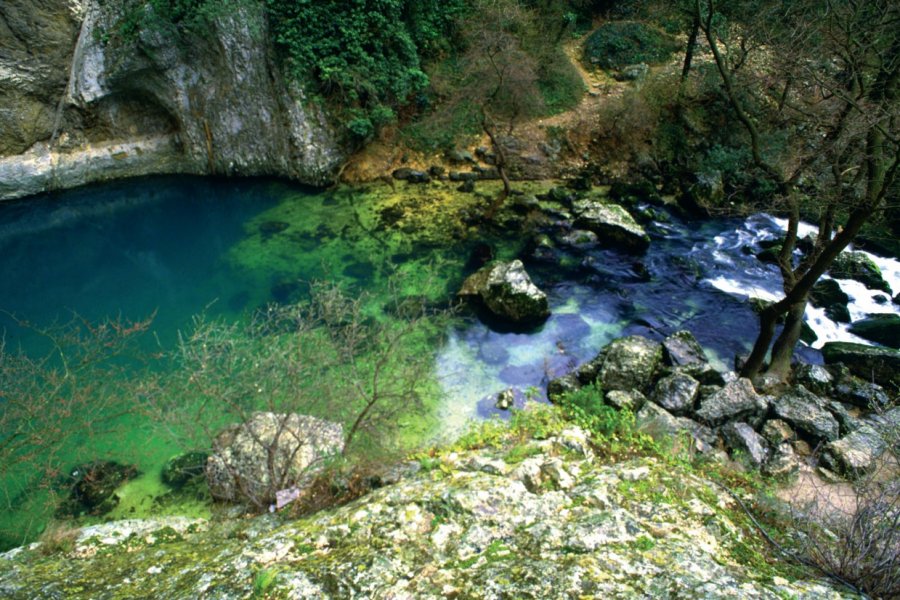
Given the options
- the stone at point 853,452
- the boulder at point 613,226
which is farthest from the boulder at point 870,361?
the boulder at point 613,226

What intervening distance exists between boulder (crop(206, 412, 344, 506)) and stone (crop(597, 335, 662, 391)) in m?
6.11

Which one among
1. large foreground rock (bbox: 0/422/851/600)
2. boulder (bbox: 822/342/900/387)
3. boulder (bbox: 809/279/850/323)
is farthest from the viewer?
boulder (bbox: 809/279/850/323)

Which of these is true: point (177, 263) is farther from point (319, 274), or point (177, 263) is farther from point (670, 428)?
point (670, 428)

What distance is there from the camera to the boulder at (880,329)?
13.6m

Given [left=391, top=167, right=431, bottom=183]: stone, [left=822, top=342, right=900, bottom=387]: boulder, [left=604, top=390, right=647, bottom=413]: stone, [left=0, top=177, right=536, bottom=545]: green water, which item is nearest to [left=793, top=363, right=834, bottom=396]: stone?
[left=822, top=342, right=900, bottom=387]: boulder

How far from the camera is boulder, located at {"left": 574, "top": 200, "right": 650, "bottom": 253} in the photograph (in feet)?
57.4

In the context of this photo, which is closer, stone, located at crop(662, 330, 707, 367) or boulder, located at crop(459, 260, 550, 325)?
stone, located at crop(662, 330, 707, 367)

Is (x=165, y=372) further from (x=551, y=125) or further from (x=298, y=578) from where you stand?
(x=551, y=125)

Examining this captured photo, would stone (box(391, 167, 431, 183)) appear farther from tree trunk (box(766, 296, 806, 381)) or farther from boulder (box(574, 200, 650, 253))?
tree trunk (box(766, 296, 806, 381))

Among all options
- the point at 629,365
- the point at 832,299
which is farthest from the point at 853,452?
the point at 832,299

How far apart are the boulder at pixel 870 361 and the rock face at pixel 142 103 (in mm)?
17858

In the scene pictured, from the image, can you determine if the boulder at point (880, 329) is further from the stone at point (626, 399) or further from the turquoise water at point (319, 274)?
the stone at point (626, 399)

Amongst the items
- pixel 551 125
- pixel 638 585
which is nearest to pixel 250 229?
pixel 551 125

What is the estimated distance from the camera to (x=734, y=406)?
1080cm
